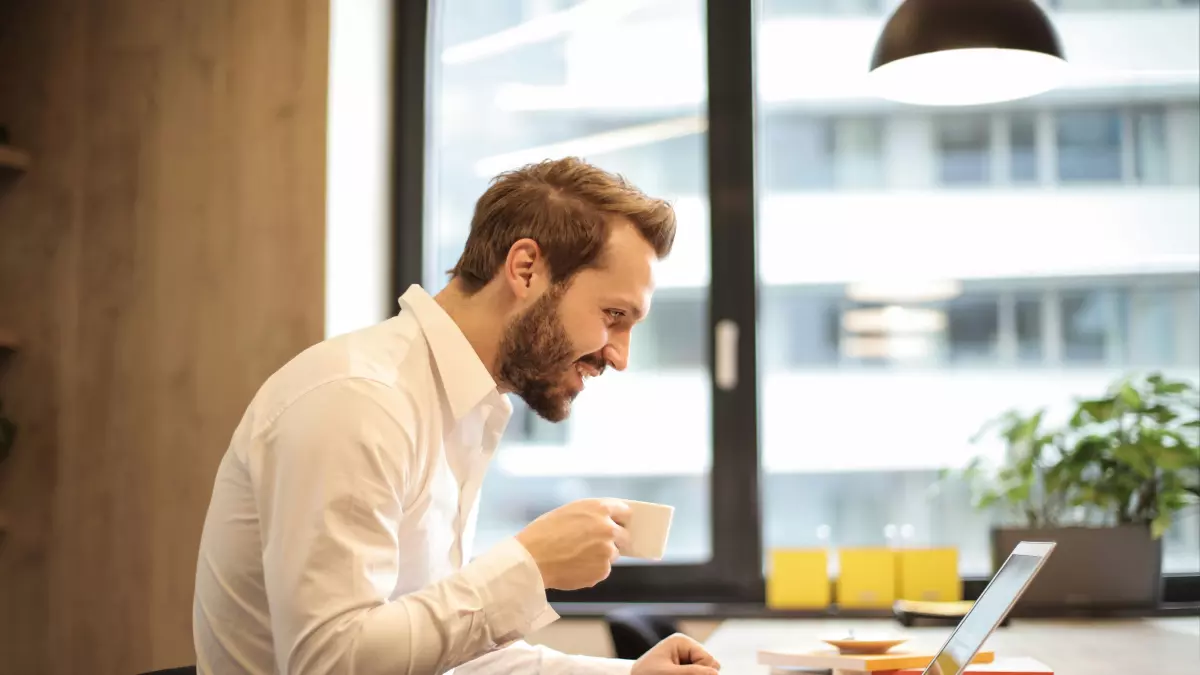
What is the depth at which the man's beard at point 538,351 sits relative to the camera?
158cm

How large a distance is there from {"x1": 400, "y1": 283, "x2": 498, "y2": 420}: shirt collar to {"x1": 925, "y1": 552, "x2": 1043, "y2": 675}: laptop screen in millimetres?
653

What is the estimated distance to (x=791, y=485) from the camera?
305 centimetres

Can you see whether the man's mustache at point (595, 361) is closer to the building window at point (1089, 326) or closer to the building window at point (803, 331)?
the building window at point (803, 331)

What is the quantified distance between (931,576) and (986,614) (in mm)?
1453

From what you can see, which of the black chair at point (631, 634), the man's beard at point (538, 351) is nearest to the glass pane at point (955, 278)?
the black chair at point (631, 634)

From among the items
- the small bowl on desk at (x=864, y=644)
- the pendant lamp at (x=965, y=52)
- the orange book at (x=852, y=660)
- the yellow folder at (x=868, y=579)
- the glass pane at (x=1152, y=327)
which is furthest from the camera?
the glass pane at (x=1152, y=327)

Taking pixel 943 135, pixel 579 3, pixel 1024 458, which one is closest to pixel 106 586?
pixel 579 3

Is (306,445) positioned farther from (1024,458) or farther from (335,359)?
(1024,458)

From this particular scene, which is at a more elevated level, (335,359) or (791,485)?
(335,359)

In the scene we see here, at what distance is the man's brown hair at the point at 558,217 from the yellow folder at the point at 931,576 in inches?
55.7

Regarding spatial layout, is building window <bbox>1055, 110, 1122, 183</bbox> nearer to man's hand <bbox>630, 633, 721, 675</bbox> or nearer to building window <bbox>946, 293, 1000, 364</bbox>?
building window <bbox>946, 293, 1000, 364</bbox>

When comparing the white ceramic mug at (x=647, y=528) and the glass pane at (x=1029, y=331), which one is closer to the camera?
the white ceramic mug at (x=647, y=528)

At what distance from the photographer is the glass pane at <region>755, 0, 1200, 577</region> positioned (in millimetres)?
2996

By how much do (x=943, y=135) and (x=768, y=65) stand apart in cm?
51
